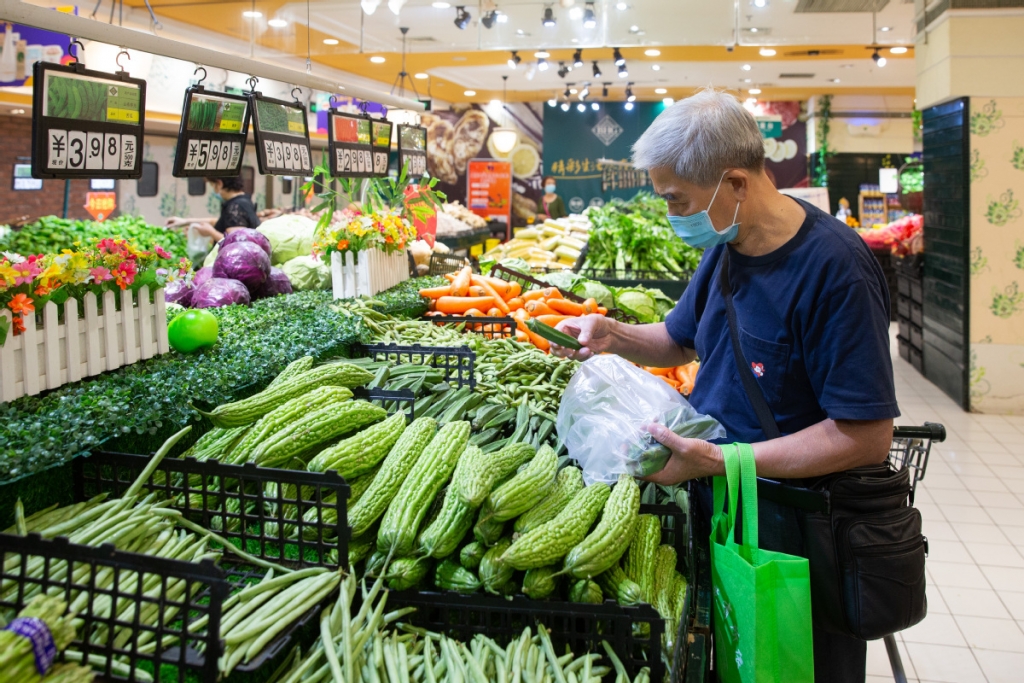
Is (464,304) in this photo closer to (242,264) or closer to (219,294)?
(242,264)

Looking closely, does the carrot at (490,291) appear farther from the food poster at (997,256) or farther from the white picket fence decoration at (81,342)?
the food poster at (997,256)

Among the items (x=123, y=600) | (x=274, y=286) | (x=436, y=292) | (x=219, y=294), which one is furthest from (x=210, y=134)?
(x=123, y=600)

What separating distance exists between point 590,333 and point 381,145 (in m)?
3.49

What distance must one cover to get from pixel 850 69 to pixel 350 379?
14332 mm

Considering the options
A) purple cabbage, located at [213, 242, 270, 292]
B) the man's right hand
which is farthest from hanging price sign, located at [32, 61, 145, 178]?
the man's right hand

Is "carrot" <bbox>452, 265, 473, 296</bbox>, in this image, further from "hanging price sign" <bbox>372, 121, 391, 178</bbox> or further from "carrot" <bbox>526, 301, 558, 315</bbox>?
"hanging price sign" <bbox>372, 121, 391, 178</bbox>

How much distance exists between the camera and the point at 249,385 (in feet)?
8.25

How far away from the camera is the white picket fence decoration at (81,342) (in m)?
2.06

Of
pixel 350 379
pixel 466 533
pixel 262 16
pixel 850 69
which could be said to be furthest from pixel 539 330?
pixel 850 69

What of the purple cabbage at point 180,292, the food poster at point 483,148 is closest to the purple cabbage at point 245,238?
the purple cabbage at point 180,292

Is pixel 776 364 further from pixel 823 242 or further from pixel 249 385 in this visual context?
pixel 249 385

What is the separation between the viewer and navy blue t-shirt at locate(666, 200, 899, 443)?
5.99 feet

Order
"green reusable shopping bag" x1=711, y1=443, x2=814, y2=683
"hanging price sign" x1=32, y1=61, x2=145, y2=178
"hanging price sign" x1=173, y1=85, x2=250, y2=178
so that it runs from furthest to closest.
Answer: "hanging price sign" x1=173, y1=85, x2=250, y2=178 < "hanging price sign" x1=32, y1=61, x2=145, y2=178 < "green reusable shopping bag" x1=711, y1=443, x2=814, y2=683

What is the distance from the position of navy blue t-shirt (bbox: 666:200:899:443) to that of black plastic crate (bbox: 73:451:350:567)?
106cm
